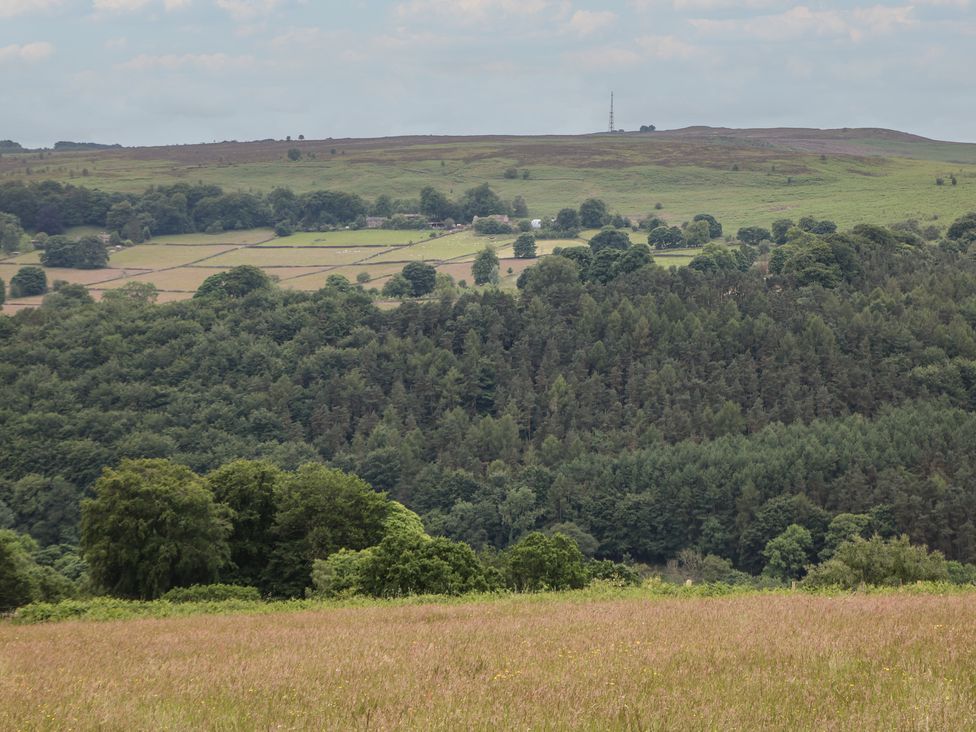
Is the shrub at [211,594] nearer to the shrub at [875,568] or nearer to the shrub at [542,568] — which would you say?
the shrub at [542,568]

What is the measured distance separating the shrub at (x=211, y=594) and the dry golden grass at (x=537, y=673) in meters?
18.1

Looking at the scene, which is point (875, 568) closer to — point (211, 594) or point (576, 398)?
point (211, 594)

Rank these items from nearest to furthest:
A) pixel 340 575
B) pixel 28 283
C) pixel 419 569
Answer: pixel 419 569
pixel 340 575
pixel 28 283

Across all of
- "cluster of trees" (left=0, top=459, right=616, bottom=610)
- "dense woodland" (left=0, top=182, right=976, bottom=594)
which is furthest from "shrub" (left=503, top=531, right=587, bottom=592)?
"dense woodland" (left=0, top=182, right=976, bottom=594)

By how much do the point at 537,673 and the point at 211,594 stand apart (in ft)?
97.8

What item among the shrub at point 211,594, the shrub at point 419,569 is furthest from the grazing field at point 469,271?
the shrub at point 419,569

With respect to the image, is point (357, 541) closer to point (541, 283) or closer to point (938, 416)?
point (938, 416)

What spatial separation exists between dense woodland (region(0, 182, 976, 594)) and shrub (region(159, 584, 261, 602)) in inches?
2495

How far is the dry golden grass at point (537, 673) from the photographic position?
46.2ft

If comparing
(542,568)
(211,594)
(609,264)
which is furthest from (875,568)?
(609,264)

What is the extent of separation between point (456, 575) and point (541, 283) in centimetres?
12694

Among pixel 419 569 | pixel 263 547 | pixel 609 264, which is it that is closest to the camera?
pixel 419 569

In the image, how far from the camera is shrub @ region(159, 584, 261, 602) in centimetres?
4312

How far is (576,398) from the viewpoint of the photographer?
13500cm
